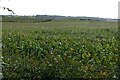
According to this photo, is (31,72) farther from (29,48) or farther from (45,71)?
(29,48)

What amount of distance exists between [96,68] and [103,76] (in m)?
0.71

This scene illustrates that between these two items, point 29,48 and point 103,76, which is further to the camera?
point 29,48

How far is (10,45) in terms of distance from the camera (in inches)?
495

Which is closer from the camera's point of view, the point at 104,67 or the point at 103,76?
the point at 103,76

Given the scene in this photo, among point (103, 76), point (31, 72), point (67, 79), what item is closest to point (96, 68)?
point (103, 76)

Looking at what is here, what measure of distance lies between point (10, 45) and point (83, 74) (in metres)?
6.17

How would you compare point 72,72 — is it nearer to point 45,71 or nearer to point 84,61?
point 45,71

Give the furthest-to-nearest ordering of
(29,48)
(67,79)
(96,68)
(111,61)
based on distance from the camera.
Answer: (29,48) → (111,61) → (96,68) → (67,79)

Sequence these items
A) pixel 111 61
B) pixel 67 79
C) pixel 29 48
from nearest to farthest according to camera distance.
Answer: pixel 67 79 < pixel 111 61 < pixel 29 48

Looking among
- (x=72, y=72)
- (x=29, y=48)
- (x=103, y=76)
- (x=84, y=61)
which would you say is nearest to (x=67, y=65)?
(x=72, y=72)

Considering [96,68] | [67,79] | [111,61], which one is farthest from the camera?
[111,61]

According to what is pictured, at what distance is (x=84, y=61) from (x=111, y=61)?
795 millimetres

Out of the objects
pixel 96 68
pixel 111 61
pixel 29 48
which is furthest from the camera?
pixel 29 48

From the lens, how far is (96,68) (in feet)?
25.5
